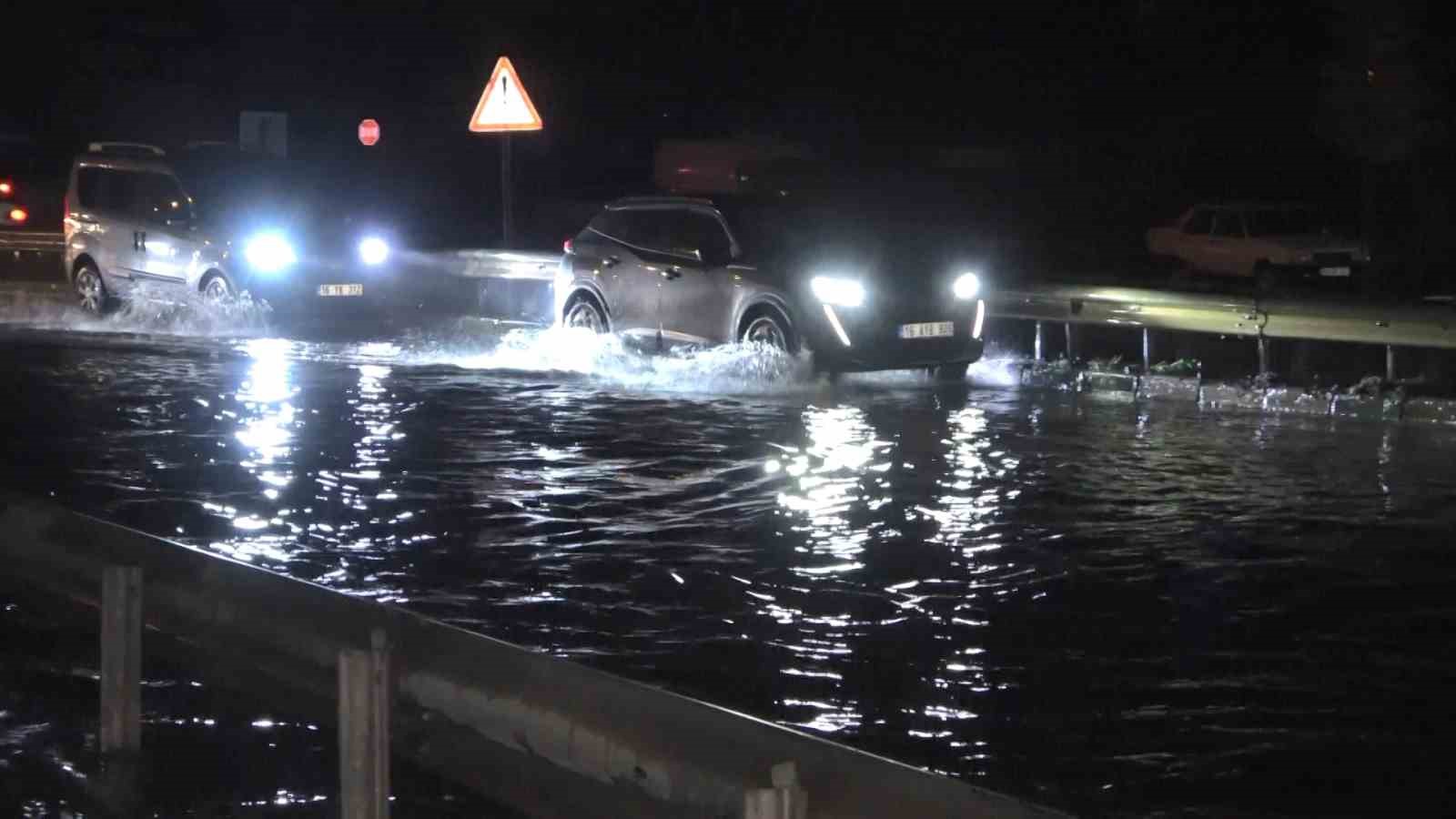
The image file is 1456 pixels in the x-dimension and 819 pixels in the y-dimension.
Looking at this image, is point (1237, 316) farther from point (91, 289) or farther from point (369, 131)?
point (369, 131)

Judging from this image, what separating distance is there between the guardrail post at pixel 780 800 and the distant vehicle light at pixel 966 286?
12.7 m

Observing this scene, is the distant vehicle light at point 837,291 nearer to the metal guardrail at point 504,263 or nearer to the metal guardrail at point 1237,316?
the metal guardrail at point 1237,316

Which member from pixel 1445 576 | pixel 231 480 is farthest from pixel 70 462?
pixel 1445 576

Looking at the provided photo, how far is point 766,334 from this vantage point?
15.9 meters

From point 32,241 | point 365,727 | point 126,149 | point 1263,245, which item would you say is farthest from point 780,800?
point 1263,245

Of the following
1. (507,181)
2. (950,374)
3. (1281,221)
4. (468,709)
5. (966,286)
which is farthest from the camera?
(1281,221)

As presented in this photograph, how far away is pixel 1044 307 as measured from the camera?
671 inches

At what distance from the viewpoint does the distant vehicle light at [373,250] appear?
20688 millimetres

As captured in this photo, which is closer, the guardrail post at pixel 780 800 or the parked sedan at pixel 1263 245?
the guardrail post at pixel 780 800

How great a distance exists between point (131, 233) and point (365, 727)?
16938 millimetres

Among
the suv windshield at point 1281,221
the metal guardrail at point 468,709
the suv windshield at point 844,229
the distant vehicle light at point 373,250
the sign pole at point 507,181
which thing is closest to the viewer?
the metal guardrail at point 468,709

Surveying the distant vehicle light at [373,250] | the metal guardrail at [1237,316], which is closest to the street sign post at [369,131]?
the distant vehicle light at [373,250]

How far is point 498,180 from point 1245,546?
3436cm

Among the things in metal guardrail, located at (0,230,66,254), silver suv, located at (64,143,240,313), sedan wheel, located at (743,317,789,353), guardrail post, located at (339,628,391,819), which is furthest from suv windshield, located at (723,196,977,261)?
guardrail post, located at (339,628,391,819)
